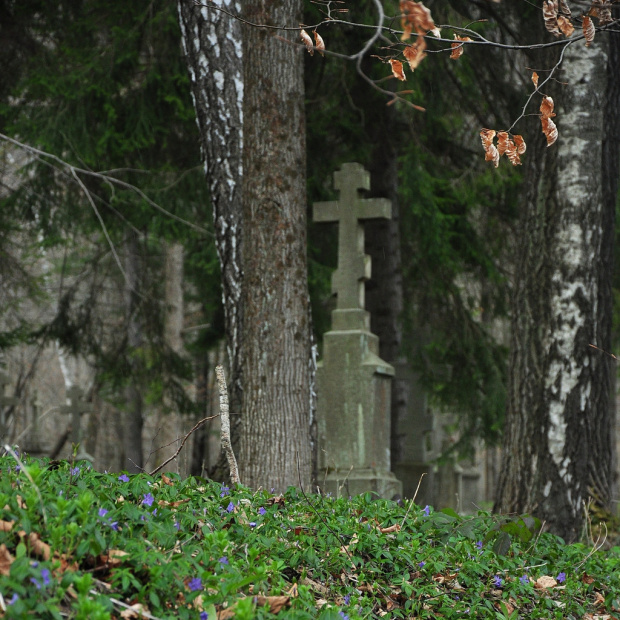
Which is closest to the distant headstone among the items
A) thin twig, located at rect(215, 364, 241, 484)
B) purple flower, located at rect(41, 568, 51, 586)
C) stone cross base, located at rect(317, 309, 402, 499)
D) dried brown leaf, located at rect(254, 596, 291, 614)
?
stone cross base, located at rect(317, 309, 402, 499)

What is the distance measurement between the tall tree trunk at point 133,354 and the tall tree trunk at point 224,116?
552 cm

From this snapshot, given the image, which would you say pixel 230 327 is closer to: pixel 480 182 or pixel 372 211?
pixel 372 211

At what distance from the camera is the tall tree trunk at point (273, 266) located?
16.8 ft

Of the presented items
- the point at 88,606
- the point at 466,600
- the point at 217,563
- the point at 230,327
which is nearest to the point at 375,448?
the point at 230,327

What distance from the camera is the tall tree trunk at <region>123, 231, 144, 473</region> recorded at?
1180 centimetres

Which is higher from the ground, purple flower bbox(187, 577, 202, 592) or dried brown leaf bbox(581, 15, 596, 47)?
dried brown leaf bbox(581, 15, 596, 47)

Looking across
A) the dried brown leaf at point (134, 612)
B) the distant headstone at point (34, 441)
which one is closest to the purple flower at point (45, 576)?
the dried brown leaf at point (134, 612)

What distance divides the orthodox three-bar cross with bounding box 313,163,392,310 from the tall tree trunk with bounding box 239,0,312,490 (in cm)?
255

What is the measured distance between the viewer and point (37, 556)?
2.35 metres

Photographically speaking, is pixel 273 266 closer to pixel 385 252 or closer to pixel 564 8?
pixel 564 8

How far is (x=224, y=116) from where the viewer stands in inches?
244

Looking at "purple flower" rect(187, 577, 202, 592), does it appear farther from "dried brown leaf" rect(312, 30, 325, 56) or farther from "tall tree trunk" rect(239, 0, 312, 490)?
"tall tree trunk" rect(239, 0, 312, 490)

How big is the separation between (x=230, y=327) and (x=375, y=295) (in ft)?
12.1

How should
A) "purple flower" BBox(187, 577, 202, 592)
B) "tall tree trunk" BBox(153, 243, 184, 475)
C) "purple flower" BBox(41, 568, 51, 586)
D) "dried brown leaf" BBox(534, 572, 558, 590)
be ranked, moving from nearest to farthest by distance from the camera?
"purple flower" BBox(41, 568, 51, 586) < "purple flower" BBox(187, 577, 202, 592) < "dried brown leaf" BBox(534, 572, 558, 590) < "tall tree trunk" BBox(153, 243, 184, 475)
